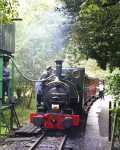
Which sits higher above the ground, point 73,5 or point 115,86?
point 73,5

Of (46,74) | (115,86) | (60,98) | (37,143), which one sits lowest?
(37,143)

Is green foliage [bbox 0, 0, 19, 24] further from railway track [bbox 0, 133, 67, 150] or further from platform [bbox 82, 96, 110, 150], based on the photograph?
platform [bbox 82, 96, 110, 150]

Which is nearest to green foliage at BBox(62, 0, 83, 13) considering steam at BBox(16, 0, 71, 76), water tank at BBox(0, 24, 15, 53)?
water tank at BBox(0, 24, 15, 53)

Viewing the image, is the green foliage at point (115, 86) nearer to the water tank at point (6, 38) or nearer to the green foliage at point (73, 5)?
the water tank at point (6, 38)

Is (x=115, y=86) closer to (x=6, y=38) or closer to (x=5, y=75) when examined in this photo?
(x=5, y=75)

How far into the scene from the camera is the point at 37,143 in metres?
13.7

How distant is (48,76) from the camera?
17.0 meters

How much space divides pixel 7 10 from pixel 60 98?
858cm

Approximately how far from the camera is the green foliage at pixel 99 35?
564 inches

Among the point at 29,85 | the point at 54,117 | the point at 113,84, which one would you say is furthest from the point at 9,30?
the point at 29,85

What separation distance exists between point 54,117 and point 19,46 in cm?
1437

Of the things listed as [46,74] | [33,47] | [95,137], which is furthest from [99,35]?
[33,47]

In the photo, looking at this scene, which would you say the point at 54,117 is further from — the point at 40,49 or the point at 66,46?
the point at 40,49

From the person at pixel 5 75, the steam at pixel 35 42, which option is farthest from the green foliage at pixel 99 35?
the steam at pixel 35 42
